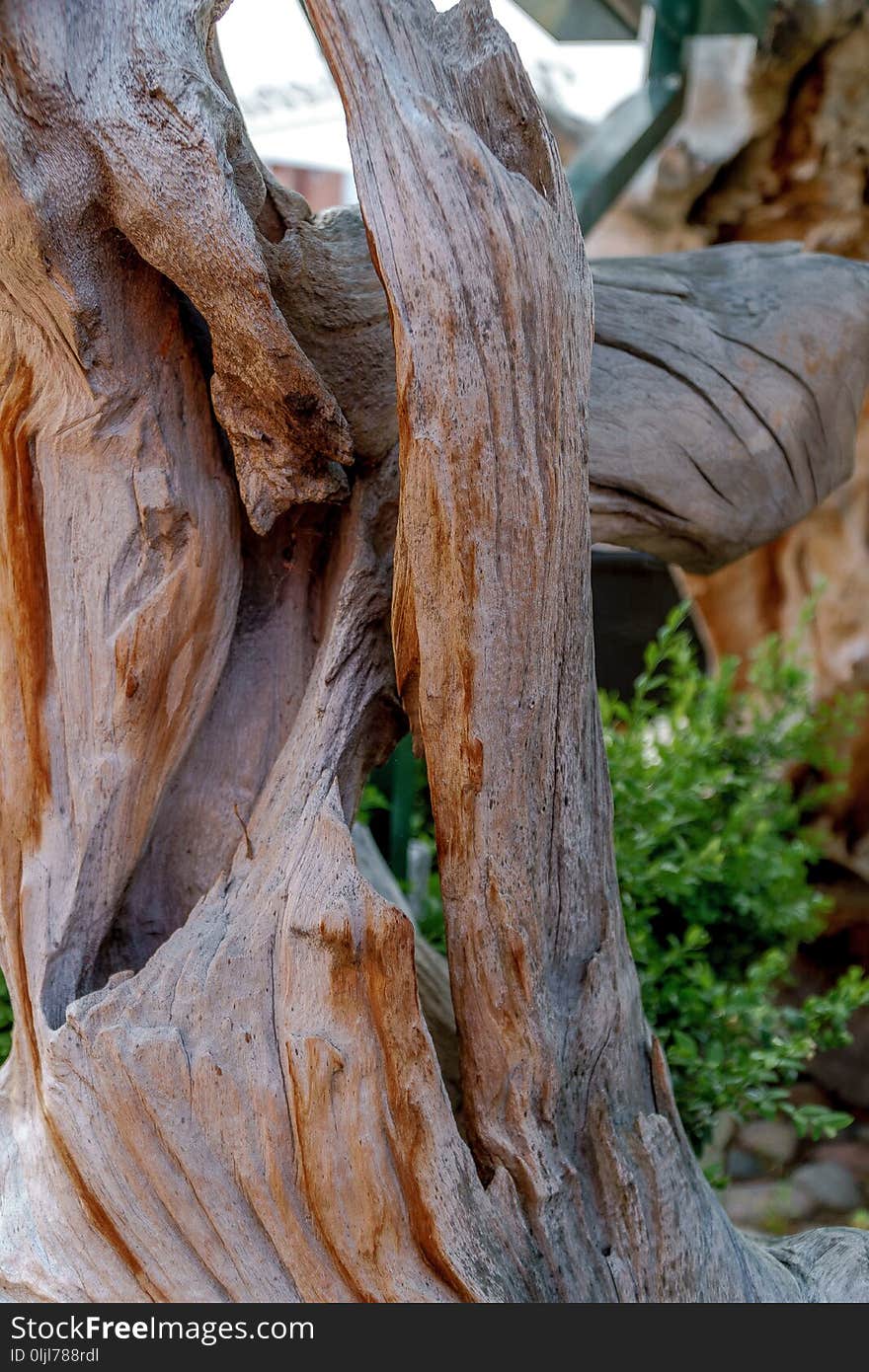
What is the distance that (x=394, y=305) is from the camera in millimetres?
1042

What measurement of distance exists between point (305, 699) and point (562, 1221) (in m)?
0.54

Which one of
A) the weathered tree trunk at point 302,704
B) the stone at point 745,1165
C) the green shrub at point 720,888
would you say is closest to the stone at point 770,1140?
the stone at point 745,1165

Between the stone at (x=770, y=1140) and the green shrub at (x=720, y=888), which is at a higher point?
the green shrub at (x=720, y=888)

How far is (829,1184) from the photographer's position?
3039 mm

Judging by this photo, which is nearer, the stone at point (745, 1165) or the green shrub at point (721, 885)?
the green shrub at point (721, 885)

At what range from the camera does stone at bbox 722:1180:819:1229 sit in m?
2.87

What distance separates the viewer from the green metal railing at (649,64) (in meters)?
2.66

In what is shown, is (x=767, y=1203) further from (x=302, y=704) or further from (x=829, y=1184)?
(x=302, y=704)

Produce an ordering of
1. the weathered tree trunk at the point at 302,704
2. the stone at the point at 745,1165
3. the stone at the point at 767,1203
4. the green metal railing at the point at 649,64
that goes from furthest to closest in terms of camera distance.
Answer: the stone at the point at 745,1165, the stone at the point at 767,1203, the green metal railing at the point at 649,64, the weathered tree trunk at the point at 302,704

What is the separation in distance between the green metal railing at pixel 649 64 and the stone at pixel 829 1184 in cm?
236

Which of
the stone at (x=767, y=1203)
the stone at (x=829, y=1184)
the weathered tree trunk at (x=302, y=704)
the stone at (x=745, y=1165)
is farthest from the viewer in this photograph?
the stone at (x=745, y=1165)

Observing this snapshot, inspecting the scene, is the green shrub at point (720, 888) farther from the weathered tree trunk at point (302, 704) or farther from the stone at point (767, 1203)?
the stone at point (767, 1203)

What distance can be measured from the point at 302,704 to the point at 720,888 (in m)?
1.13
